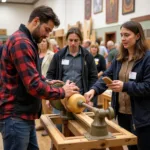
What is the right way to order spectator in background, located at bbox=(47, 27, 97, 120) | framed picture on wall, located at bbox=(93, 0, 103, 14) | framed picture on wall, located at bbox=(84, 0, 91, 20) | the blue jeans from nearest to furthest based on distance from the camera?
the blue jeans
spectator in background, located at bbox=(47, 27, 97, 120)
framed picture on wall, located at bbox=(93, 0, 103, 14)
framed picture on wall, located at bbox=(84, 0, 91, 20)

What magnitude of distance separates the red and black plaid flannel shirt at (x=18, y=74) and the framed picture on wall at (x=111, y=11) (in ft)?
20.4

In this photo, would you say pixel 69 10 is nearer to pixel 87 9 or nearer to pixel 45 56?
pixel 87 9

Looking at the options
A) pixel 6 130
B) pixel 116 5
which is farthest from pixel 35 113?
pixel 116 5

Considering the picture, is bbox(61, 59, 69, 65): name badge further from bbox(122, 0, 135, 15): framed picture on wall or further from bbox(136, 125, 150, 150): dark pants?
bbox(122, 0, 135, 15): framed picture on wall

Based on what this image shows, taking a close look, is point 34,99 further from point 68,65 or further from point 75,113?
point 68,65

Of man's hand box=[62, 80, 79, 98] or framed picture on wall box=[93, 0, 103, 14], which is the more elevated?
framed picture on wall box=[93, 0, 103, 14]

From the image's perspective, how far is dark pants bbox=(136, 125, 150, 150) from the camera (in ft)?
6.03

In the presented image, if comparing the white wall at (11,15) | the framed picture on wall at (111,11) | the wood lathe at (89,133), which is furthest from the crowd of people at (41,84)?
the white wall at (11,15)

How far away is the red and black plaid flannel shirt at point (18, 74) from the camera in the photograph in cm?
140

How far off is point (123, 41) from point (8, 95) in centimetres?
98

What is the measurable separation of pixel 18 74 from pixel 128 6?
578 centimetres

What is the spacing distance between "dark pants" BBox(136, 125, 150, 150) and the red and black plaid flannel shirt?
711 mm

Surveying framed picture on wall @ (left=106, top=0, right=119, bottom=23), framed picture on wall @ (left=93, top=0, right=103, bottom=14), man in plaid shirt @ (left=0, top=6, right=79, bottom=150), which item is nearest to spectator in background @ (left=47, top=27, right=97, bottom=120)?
man in plaid shirt @ (left=0, top=6, right=79, bottom=150)

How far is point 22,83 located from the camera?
1495mm
